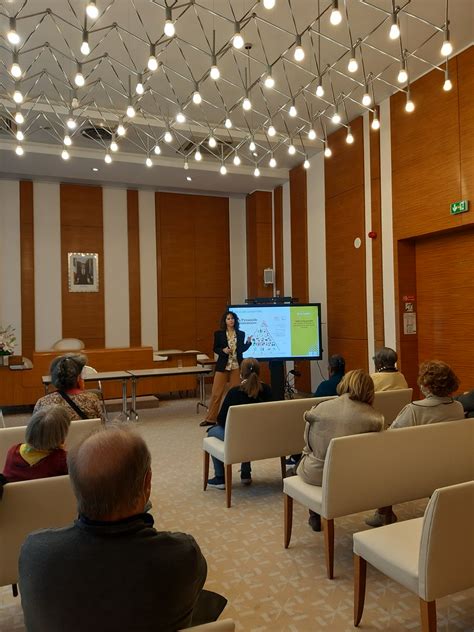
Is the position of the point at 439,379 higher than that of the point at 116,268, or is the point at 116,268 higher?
the point at 116,268

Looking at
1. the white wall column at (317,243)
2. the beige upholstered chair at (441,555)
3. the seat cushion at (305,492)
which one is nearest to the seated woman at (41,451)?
the seat cushion at (305,492)

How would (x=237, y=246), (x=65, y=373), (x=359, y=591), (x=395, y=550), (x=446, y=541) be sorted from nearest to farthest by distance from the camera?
(x=446, y=541)
(x=395, y=550)
(x=359, y=591)
(x=65, y=373)
(x=237, y=246)

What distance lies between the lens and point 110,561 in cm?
109

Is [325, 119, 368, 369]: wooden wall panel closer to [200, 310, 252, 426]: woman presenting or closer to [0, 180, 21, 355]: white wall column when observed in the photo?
[200, 310, 252, 426]: woman presenting

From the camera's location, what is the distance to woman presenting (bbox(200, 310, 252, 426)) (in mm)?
6281

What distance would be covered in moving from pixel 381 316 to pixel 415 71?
297cm

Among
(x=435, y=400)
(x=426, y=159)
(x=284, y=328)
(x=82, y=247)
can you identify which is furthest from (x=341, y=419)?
(x=82, y=247)

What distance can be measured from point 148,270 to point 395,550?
27.0 feet

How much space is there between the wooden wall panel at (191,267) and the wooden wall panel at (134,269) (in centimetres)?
42

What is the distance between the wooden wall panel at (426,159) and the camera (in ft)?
17.3

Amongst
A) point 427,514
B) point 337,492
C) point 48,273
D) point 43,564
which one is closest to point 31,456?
point 43,564

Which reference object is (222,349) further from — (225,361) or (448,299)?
(448,299)

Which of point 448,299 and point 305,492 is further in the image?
point 448,299

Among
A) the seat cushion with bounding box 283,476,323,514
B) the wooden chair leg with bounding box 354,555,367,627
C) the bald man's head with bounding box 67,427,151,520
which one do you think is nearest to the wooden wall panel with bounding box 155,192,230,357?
the seat cushion with bounding box 283,476,323,514
